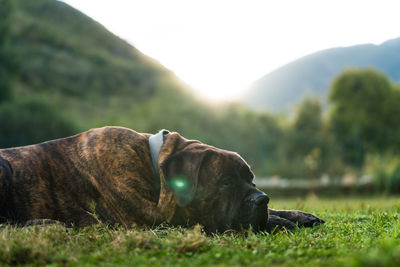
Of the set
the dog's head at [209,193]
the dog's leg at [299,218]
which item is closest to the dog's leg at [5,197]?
the dog's head at [209,193]

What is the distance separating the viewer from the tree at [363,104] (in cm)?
2058

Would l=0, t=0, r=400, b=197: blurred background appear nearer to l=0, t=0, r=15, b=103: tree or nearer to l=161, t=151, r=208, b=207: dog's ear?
l=0, t=0, r=15, b=103: tree

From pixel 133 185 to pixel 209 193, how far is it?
26.2 inches

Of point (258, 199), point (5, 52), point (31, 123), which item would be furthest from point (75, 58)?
point (258, 199)

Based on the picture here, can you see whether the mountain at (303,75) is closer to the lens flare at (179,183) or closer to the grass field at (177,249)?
the lens flare at (179,183)

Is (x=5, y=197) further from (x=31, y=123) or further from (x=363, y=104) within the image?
(x=363, y=104)

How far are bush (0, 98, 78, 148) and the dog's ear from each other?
1351 centimetres

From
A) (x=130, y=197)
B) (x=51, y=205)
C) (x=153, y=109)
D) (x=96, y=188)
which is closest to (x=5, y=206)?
(x=51, y=205)

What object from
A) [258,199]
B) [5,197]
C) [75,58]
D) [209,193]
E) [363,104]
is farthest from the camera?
[75,58]

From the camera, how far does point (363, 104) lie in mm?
22906

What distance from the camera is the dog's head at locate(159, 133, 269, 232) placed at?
3.38 meters

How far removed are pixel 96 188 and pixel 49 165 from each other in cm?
57

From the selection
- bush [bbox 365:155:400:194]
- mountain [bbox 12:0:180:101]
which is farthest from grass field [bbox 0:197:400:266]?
mountain [bbox 12:0:180:101]

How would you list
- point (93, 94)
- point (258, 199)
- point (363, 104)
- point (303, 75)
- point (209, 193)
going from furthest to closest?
1. point (303, 75)
2. point (93, 94)
3. point (363, 104)
4. point (209, 193)
5. point (258, 199)
